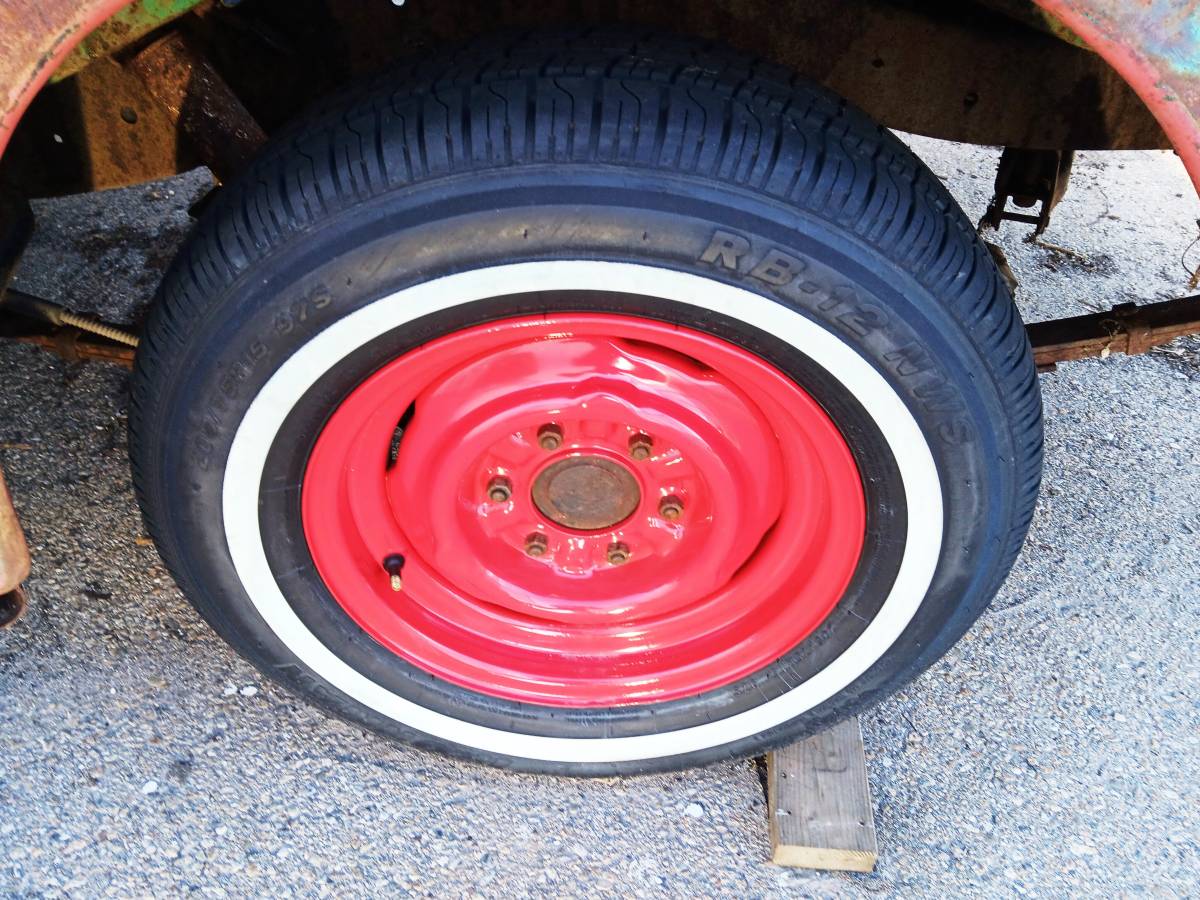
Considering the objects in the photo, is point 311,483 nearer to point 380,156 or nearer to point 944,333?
point 380,156

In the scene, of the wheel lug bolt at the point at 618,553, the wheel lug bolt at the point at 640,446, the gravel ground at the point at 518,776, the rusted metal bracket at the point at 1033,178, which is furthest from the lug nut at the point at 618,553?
the rusted metal bracket at the point at 1033,178

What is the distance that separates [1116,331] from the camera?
213 cm

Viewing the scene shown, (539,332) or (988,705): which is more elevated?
(539,332)

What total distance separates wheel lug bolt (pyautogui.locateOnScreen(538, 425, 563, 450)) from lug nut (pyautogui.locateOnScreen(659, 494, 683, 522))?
22cm

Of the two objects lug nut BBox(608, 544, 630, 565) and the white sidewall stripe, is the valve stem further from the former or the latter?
lug nut BBox(608, 544, 630, 565)

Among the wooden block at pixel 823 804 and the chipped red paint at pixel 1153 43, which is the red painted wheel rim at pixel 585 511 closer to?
the wooden block at pixel 823 804

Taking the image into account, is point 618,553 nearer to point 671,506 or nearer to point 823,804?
point 671,506

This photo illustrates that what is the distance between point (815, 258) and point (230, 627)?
1159 millimetres

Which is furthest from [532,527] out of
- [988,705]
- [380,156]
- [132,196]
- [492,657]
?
[132,196]

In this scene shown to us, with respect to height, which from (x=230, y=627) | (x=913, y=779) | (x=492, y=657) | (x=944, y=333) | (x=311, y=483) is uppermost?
(x=944, y=333)

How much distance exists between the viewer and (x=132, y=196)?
355cm

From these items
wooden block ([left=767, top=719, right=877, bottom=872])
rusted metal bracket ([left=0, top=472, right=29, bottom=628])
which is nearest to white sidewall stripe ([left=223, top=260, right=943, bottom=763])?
wooden block ([left=767, top=719, right=877, bottom=872])

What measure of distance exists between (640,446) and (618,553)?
0.24 m

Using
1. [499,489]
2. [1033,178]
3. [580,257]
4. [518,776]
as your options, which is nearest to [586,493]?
[499,489]
